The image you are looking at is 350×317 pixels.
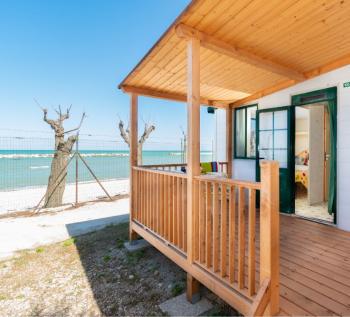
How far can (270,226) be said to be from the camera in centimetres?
137

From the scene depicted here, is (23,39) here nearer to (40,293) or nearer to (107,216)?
(107,216)

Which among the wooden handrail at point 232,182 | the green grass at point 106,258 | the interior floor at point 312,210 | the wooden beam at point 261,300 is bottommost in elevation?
the green grass at point 106,258

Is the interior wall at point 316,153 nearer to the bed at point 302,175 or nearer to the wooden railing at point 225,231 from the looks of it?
the bed at point 302,175

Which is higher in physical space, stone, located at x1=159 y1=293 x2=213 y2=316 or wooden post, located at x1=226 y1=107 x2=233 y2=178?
wooden post, located at x1=226 y1=107 x2=233 y2=178

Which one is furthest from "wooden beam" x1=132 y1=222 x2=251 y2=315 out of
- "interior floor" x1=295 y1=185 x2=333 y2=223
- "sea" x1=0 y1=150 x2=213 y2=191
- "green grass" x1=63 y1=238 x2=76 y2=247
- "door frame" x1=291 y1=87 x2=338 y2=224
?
"sea" x1=0 y1=150 x2=213 y2=191

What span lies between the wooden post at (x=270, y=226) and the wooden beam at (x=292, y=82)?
283 centimetres

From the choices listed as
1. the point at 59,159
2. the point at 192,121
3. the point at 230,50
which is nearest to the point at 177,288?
the point at 192,121

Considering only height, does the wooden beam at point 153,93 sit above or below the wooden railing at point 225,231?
above

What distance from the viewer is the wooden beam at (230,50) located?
1.96m

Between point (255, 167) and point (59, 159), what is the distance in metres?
5.52

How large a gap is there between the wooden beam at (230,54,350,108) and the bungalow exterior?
0.02 m

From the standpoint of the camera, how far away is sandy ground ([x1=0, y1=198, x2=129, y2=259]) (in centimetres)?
353

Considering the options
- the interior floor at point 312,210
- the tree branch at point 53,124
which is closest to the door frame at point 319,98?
the interior floor at point 312,210

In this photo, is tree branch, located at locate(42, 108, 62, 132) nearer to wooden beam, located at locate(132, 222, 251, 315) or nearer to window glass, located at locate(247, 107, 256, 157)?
wooden beam, located at locate(132, 222, 251, 315)
